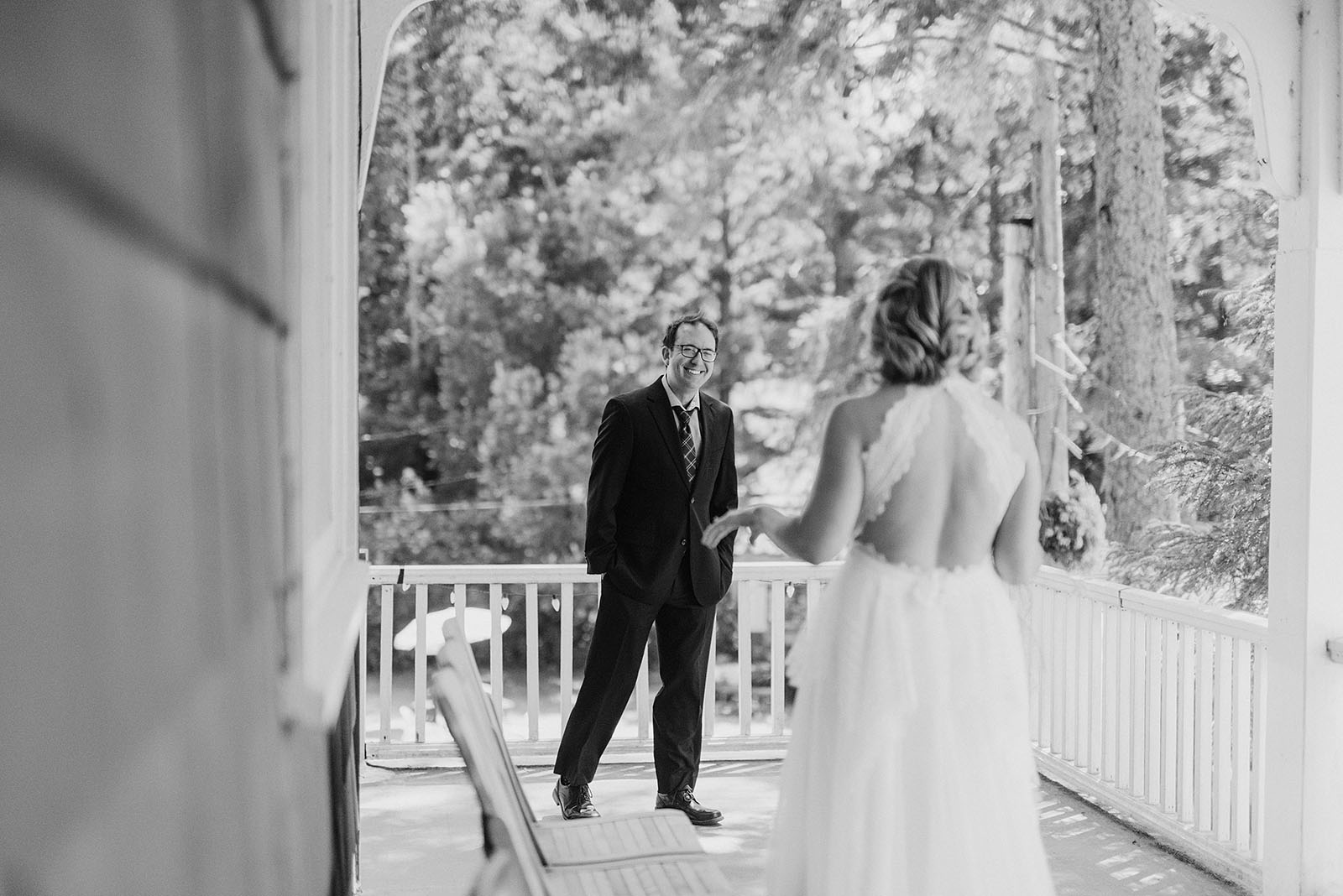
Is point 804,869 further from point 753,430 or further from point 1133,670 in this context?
point 753,430

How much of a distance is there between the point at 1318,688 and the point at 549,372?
11336 millimetres

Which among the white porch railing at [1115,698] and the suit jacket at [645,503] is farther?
the suit jacket at [645,503]

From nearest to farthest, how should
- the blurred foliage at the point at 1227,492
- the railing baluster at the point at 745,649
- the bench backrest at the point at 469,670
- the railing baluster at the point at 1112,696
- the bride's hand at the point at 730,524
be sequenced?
the bench backrest at the point at 469,670, the bride's hand at the point at 730,524, the railing baluster at the point at 1112,696, the railing baluster at the point at 745,649, the blurred foliage at the point at 1227,492

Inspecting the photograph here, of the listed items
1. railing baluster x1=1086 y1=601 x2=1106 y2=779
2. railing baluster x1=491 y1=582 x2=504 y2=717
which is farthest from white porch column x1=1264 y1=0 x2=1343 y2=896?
railing baluster x1=491 y1=582 x2=504 y2=717

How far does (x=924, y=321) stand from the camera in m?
2.64

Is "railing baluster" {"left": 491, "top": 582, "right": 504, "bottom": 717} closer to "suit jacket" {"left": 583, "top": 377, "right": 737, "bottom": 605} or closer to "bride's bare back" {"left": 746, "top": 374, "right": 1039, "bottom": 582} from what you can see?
"suit jacket" {"left": 583, "top": 377, "right": 737, "bottom": 605}

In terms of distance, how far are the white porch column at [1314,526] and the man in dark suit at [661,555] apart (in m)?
1.89

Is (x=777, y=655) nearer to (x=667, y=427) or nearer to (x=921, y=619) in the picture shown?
(x=667, y=427)

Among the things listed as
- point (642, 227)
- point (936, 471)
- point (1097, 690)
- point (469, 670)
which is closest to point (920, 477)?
point (936, 471)

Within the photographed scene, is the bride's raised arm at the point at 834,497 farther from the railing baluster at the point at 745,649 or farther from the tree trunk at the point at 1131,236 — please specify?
the tree trunk at the point at 1131,236

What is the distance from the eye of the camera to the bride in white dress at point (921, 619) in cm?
263

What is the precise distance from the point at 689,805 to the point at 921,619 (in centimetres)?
253

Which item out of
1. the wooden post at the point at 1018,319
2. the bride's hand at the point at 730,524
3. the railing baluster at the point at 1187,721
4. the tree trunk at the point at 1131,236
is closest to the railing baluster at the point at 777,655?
the railing baluster at the point at 1187,721

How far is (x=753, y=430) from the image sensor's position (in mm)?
14773
